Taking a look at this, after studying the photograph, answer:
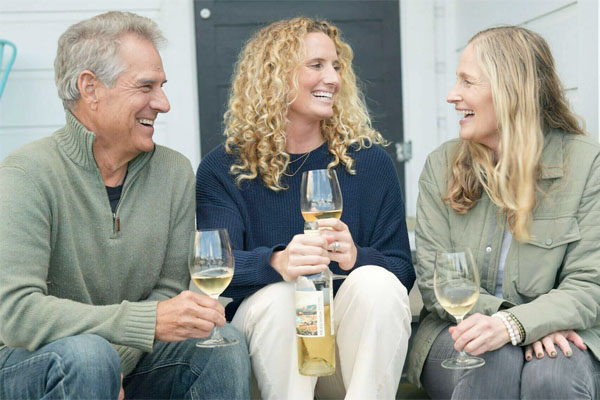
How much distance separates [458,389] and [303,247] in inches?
22.6

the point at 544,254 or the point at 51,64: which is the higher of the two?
the point at 51,64

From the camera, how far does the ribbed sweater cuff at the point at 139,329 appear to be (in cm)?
198

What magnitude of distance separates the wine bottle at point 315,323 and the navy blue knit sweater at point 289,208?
427mm

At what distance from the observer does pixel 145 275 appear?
2.31m

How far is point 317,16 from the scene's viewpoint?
15.5 feet

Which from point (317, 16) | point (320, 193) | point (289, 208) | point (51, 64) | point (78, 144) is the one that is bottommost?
point (289, 208)

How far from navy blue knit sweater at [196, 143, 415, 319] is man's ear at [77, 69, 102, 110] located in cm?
48

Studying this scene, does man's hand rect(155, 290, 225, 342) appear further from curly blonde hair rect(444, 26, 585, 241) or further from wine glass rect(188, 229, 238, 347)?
curly blonde hair rect(444, 26, 585, 241)

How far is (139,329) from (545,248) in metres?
1.17

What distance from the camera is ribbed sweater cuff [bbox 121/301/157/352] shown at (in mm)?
1982

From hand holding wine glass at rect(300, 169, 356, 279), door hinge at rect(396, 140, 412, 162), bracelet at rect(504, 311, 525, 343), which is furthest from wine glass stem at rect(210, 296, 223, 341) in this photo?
door hinge at rect(396, 140, 412, 162)

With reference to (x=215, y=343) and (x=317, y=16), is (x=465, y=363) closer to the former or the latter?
(x=215, y=343)

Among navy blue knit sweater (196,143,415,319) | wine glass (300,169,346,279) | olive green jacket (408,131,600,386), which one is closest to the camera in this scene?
wine glass (300,169,346,279)

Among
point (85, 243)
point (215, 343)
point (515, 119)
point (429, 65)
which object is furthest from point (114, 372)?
point (429, 65)
